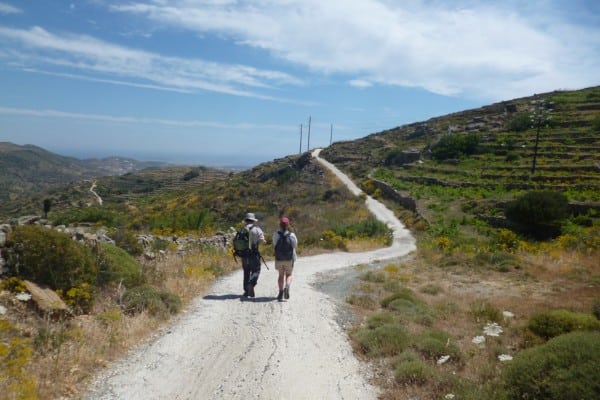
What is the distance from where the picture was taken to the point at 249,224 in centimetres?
999

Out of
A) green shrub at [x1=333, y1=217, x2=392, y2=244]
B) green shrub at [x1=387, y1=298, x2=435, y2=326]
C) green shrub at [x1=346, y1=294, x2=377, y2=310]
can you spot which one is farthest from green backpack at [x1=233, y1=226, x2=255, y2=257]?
green shrub at [x1=333, y1=217, x2=392, y2=244]

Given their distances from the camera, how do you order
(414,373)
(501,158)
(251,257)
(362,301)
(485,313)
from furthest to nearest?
1. (501,158)
2. (362,301)
3. (251,257)
4. (485,313)
5. (414,373)

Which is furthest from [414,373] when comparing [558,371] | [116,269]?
[116,269]

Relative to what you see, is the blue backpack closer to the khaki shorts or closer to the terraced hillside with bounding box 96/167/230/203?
the khaki shorts

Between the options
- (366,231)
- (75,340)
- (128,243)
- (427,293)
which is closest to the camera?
(75,340)

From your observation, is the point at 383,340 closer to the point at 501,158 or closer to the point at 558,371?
the point at 558,371

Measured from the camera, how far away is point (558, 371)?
4480mm

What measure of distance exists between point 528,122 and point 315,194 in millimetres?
28768

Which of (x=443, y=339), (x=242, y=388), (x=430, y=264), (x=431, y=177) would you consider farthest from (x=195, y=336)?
(x=431, y=177)

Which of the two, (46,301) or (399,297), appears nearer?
(46,301)

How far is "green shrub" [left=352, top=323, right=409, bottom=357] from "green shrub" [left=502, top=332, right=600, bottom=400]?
2.05 metres

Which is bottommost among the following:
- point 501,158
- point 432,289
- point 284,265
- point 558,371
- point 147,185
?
point 147,185

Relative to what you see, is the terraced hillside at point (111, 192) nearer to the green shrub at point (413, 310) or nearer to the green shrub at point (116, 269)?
the green shrub at point (116, 269)

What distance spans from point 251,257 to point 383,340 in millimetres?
3906
